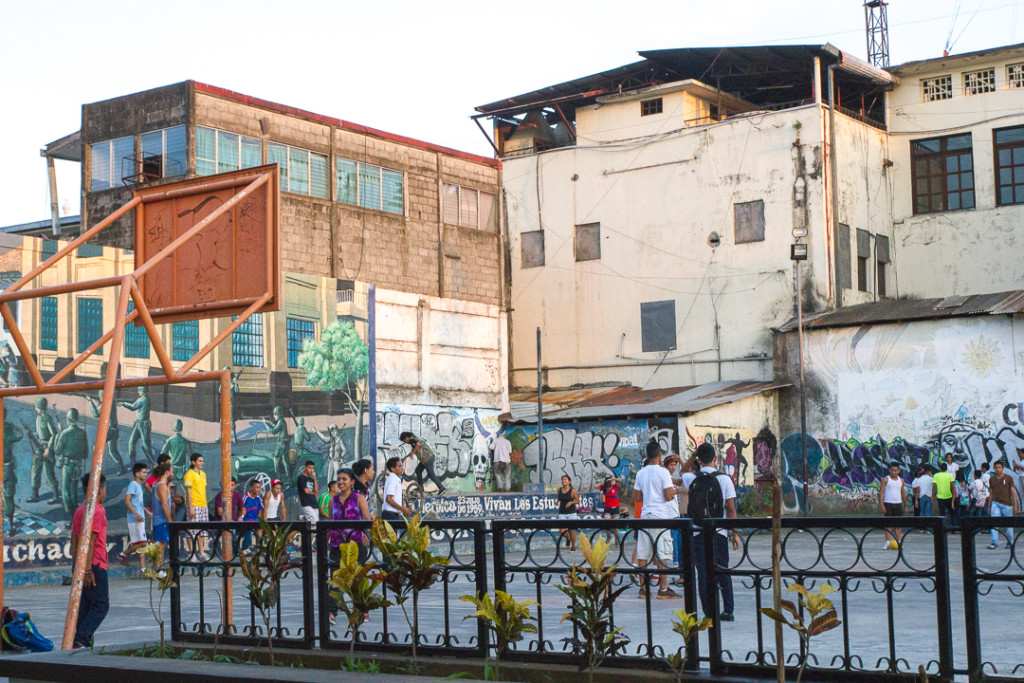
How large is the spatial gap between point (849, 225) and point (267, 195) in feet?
99.1

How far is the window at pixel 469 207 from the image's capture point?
35.8m

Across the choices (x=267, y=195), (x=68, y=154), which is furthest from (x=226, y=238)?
(x=68, y=154)

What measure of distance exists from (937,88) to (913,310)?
33.8ft

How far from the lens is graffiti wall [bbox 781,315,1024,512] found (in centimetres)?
3139

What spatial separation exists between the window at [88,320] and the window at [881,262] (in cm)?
2589

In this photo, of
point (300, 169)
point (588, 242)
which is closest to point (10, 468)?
point (300, 169)

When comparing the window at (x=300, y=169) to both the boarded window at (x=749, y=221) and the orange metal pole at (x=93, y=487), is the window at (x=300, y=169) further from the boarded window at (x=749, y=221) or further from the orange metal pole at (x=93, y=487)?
the orange metal pole at (x=93, y=487)

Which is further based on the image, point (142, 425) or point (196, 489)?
point (142, 425)

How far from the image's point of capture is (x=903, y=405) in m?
33.0

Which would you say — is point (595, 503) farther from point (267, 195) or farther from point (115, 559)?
point (267, 195)

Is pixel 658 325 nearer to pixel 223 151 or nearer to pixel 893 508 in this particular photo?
pixel 223 151

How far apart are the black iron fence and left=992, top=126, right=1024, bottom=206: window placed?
30.7 m

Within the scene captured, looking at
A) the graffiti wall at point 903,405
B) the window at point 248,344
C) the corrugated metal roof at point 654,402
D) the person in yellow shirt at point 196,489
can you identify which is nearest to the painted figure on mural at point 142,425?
the window at point 248,344

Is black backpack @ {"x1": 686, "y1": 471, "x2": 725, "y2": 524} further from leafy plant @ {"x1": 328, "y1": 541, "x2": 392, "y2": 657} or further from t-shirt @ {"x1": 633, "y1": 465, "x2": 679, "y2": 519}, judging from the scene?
leafy plant @ {"x1": 328, "y1": 541, "x2": 392, "y2": 657}
